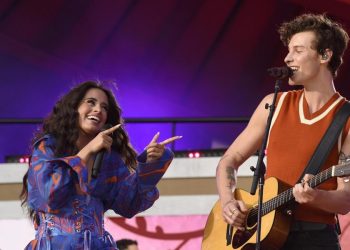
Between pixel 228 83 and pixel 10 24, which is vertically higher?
pixel 10 24

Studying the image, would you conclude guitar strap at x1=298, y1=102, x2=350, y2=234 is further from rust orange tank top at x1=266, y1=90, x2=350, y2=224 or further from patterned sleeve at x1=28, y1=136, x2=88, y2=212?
patterned sleeve at x1=28, y1=136, x2=88, y2=212

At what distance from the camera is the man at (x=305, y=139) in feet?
10.7

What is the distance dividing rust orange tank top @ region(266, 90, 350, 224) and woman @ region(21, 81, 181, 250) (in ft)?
1.88

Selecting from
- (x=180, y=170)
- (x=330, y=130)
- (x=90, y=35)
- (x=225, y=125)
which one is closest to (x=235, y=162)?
(x=330, y=130)

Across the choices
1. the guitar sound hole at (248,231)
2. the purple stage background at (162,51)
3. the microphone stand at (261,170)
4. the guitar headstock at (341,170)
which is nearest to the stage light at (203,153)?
the purple stage background at (162,51)

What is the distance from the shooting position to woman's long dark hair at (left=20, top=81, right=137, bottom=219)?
3934mm

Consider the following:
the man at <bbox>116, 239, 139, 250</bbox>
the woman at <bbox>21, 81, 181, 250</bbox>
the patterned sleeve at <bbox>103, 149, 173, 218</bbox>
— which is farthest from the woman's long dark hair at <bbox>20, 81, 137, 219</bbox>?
the man at <bbox>116, 239, 139, 250</bbox>

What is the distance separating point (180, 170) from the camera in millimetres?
6668

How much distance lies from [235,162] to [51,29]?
22.8 feet

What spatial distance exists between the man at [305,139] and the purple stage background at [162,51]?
6.10 meters

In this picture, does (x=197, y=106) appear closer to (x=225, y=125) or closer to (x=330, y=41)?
(x=225, y=125)

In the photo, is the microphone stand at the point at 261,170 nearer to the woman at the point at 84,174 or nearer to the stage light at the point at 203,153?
the woman at the point at 84,174

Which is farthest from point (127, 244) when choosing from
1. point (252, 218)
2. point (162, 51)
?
point (162, 51)

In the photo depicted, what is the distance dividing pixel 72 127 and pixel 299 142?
127 cm
